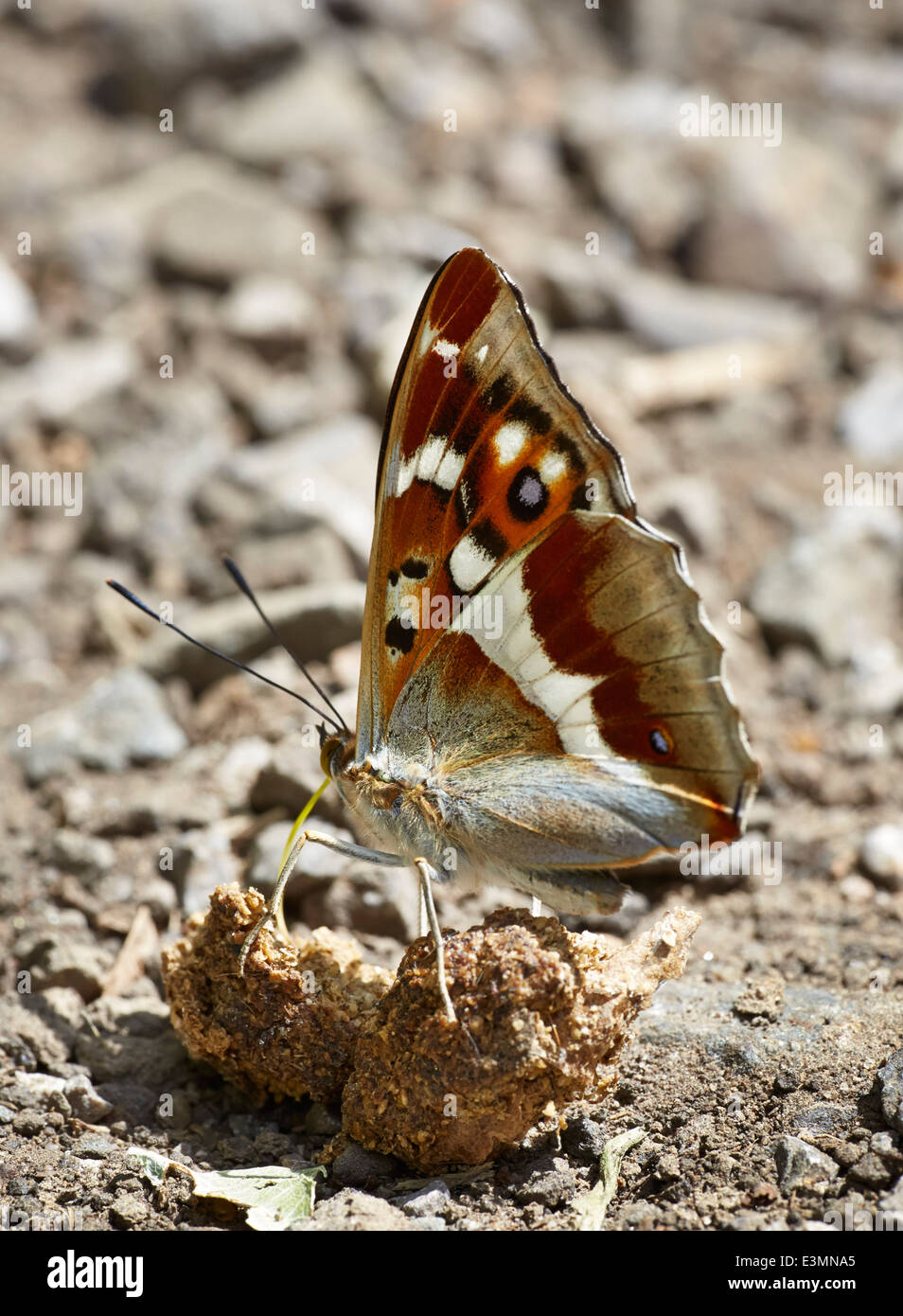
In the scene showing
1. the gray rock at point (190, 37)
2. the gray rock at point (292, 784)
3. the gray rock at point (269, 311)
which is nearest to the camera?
the gray rock at point (292, 784)

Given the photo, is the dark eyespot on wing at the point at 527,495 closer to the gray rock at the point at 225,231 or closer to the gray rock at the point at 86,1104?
the gray rock at the point at 86,1104

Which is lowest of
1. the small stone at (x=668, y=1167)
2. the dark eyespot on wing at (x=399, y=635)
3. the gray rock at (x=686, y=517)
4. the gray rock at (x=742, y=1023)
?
the small stone at (x=668, y=1167)

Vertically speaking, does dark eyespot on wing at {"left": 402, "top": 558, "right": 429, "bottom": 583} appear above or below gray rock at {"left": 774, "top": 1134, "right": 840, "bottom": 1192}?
above

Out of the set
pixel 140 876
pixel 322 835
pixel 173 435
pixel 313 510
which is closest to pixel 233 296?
pixel 173 435

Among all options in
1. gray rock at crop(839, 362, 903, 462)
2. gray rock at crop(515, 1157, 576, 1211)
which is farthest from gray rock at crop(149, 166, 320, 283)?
gray rock at crop(515, 1157, 576, 1211)

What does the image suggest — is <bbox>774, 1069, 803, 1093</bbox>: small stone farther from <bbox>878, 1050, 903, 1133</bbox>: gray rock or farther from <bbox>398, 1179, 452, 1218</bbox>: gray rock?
<bbox>398, 1179, 452, 1218</bbox>: gray rock

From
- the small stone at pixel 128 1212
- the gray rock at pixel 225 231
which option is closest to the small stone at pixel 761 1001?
the small stone at pixel 128 1212

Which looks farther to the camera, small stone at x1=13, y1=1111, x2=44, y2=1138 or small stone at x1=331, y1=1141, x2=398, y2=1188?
small stone at x1=13, y1=1111, x2=44, y2=1138
